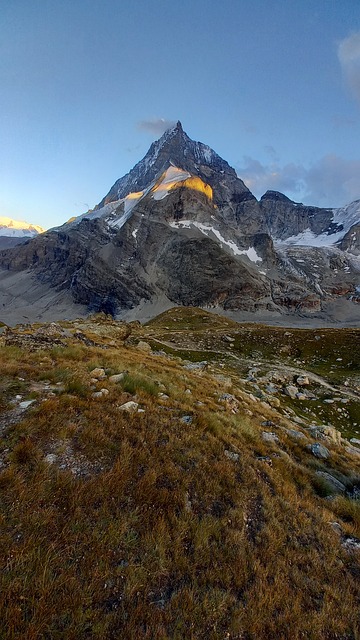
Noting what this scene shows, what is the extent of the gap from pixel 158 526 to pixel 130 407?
4361 millimetres

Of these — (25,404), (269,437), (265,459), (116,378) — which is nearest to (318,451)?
(269,437)

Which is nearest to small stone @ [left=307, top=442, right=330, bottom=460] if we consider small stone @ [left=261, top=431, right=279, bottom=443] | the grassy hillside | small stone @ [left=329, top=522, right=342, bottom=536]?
the grassy hillside

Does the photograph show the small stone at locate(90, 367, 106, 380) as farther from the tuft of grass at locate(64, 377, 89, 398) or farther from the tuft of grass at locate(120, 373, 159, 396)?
the tuft of grass at locate(64, 377, 89, 398)

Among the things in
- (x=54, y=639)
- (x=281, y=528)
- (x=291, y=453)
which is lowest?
(x=291, y=453)

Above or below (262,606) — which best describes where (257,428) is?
A: below

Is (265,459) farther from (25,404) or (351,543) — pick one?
(25,404)

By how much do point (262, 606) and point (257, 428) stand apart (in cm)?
795

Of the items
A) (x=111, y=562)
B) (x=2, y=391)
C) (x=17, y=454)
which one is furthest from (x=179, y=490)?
(x=2, y=391)

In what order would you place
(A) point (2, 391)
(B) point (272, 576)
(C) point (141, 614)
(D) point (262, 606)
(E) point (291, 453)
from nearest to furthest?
(C) point (141, 614), (D) point (262, 606), (B) point (272, 576), (A) point (2, 391), (E) point (291, 453)

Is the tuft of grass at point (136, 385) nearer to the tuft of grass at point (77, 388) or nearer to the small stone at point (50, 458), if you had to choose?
the tuft of grass at point (77, 388)

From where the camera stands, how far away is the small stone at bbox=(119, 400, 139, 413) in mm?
8992

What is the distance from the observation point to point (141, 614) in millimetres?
3783

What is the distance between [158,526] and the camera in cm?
509

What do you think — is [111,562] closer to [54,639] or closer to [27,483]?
[54,639]
